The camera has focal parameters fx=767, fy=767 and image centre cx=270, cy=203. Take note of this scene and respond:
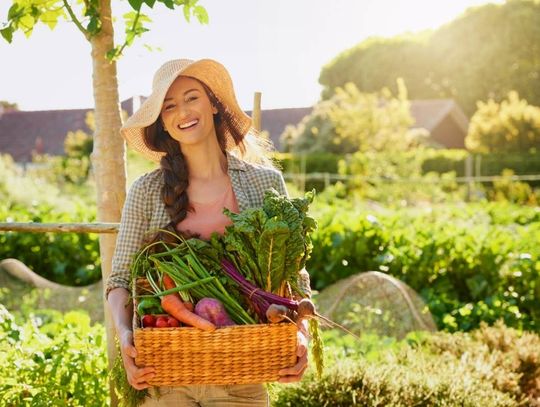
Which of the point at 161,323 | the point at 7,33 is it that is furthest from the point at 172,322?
the point at 7,33

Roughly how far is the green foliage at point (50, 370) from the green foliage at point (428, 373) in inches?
33.6

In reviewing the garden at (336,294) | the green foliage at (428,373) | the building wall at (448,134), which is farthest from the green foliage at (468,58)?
the green foliage at (428,373)

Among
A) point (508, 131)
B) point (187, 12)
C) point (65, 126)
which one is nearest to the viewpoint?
point (187, 12)

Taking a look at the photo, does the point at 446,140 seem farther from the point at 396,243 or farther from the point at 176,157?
the point at 176,157

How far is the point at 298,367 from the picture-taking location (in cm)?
219

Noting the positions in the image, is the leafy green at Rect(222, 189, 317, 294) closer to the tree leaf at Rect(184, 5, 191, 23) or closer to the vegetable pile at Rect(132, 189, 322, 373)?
the vegetable pile at Rect(132, 189, 322, 373)

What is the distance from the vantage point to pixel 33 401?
3.13 metres

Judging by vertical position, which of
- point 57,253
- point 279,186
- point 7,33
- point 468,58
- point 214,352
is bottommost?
point 57,253

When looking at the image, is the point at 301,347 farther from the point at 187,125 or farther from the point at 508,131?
the point at 508,131

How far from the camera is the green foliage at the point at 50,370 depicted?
10.6ft

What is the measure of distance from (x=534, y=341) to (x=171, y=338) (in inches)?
129

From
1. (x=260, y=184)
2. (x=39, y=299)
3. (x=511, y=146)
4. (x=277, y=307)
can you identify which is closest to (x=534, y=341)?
(x=260, y=184)

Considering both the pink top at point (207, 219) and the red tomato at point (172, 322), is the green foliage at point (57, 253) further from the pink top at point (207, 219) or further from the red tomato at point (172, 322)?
the red tomato at point (172, 322)

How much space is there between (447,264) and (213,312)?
4.24m
